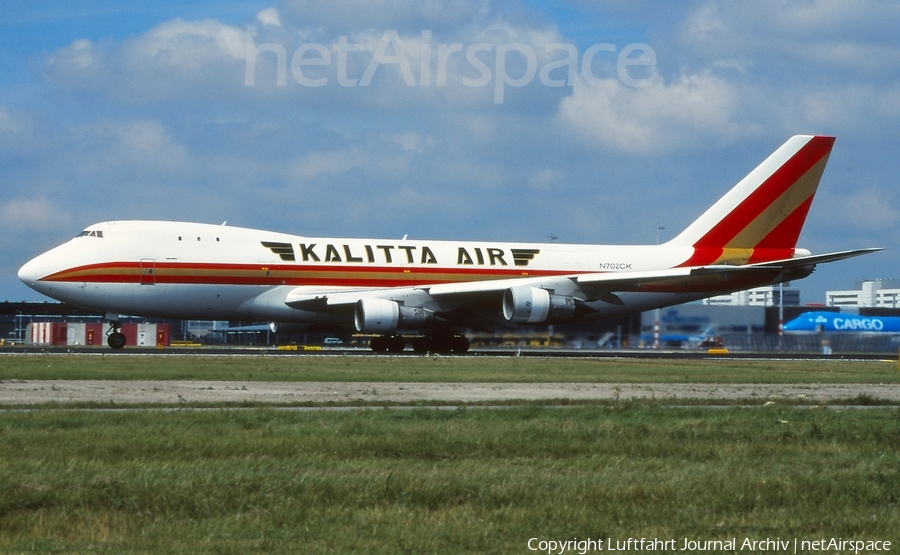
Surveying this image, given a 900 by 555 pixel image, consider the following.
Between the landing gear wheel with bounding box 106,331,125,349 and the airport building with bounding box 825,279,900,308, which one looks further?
the airport building with bounding box 825,279,900,308

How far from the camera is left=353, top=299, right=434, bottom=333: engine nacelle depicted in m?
39.2

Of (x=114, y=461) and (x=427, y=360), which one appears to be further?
(x=427, y=360)

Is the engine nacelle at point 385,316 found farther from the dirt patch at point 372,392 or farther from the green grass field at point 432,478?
the green grass field at point 432,478

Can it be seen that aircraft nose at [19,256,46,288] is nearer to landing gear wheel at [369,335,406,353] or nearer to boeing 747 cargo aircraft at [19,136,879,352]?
boeing 747 cargo aircraft at [19,136,879,352]

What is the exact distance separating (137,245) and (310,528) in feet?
109

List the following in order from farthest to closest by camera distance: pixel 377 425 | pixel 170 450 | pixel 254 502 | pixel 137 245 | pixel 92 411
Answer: pixel 137 245, pixel 92 411, pixel 377 425, pixel 170 450, pixel 254 502

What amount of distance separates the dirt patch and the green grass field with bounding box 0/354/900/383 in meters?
1.76

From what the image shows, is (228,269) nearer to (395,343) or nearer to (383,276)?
(383,276)

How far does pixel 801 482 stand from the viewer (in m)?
10.9

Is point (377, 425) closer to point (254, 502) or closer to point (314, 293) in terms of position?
point (254, 502)

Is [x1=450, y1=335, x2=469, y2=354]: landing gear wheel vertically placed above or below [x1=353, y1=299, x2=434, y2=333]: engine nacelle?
below

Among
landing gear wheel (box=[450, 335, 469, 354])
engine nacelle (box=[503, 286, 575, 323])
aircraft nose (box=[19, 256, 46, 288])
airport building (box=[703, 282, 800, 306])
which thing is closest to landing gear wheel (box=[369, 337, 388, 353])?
landing gear wheel (box=[450, 335, 469, 354])

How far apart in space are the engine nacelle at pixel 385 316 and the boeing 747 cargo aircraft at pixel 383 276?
0.15 feet

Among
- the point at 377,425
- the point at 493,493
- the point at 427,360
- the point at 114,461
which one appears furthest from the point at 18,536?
the point at 427,360
